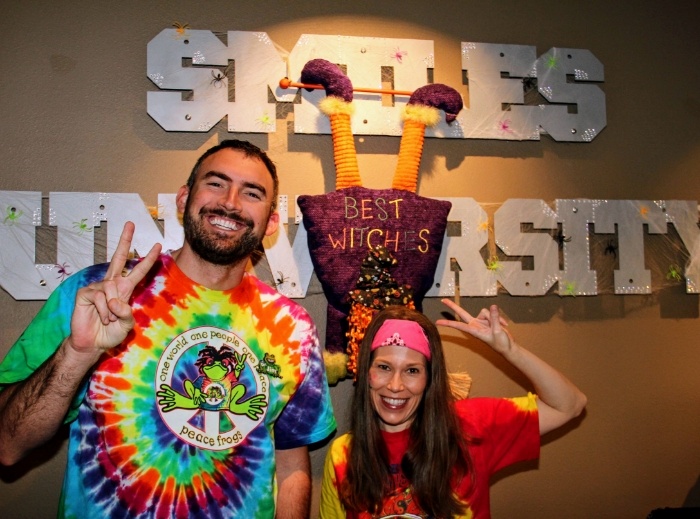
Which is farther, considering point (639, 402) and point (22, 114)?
point (639, 402)

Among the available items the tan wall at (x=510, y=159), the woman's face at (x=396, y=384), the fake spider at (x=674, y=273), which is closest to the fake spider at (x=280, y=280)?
the tan wall at (x=510, y=159)

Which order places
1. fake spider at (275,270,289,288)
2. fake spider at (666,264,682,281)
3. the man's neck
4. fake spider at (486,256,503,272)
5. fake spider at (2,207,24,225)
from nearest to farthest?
the man's neck → fake spider at (2,207,24,225) → fake spider at (275,270,289,288) → fake spider at (486,256,503,272) → fake spider at (666,264,682,281)

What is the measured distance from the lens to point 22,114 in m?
2.01

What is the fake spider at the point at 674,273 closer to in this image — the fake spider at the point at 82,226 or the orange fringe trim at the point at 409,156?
the orange fringe trim at the point at 409,156

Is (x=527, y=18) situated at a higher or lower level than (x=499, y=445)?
higher

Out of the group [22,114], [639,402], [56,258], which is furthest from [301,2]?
[639,402]

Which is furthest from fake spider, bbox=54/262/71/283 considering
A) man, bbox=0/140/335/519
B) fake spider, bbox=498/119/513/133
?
fake spider, bbox=498/119/513/133

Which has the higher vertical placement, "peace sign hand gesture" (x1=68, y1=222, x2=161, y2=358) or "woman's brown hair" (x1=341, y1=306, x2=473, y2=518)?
"peace sign hand gesture" (x1=68, y1=222, x2=161, y2=358)

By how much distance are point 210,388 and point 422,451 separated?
561 mm

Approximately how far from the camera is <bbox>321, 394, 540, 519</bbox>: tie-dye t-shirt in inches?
62.3

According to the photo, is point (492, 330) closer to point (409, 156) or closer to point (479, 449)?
point (479, 449)

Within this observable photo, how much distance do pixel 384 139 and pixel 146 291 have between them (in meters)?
1.01

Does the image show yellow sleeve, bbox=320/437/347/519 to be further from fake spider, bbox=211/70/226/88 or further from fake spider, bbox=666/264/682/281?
fake spider, bbox=666/264/682/281

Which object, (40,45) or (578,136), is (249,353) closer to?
(40,45)
